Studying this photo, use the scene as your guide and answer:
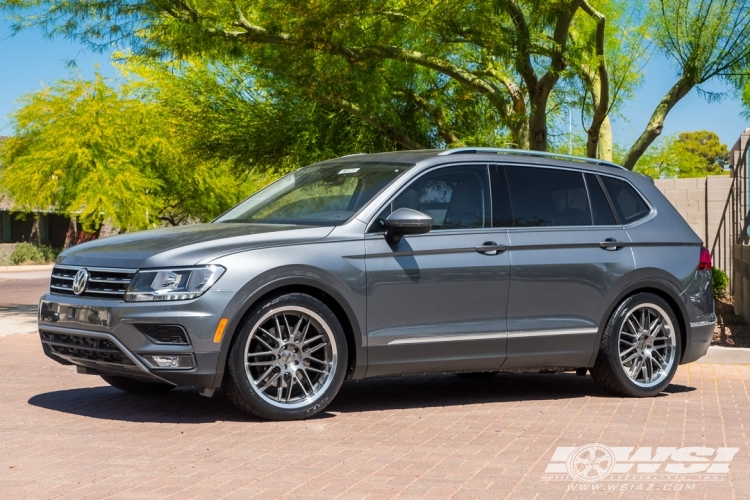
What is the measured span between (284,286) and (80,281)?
136 cm

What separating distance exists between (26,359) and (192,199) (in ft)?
113

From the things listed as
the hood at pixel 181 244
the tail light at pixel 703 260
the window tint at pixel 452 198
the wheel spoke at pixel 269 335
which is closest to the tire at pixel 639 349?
the tail light at pixel 703 260

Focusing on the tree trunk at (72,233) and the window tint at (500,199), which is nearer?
the window tint at (500,199)

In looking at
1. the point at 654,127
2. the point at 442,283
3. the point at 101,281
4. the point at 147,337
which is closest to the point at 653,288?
the point at 442,283

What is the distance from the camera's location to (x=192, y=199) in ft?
151

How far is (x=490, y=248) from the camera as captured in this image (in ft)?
27.3

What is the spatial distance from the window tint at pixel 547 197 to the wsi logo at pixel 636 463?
93.3 inches

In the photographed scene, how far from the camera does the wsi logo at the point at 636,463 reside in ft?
19.9

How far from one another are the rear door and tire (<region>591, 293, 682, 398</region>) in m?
0.16

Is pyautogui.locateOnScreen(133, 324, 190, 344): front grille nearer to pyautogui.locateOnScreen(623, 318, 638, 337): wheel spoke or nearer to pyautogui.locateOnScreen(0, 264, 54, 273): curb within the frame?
pyautogui.locateOnScreen(623, 318, 638, 337): wheel spoke

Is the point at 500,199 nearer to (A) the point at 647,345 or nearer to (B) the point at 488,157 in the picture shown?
(B) the point at 488,157

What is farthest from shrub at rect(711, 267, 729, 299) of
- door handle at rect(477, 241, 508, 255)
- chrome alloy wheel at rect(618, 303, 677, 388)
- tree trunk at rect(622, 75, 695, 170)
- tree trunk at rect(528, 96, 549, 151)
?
door handle at rect(477, 241, 508, 255)

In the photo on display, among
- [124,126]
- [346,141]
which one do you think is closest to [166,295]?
[346,141]

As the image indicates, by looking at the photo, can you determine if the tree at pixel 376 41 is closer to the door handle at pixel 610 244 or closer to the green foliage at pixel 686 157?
the door handle at pixel 610 244
